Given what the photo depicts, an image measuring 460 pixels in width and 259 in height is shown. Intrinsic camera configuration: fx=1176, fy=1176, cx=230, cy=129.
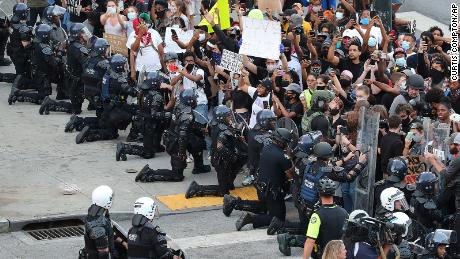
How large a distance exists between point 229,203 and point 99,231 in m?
3.97

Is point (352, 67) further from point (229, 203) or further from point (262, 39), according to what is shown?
point (229, 203)

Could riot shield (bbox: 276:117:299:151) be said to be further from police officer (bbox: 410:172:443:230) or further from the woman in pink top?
the woman in pink top

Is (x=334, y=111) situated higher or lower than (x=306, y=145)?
higher

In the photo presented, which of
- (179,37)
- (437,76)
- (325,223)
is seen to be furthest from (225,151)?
(179,37)

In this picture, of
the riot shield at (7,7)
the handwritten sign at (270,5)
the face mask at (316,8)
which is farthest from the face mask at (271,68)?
the riot shield at (7,7)

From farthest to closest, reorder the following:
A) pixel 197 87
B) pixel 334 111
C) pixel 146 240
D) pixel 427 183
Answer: pixel 197 87 < pixel 334 111 < pixel 427 183 < pixel 146 240

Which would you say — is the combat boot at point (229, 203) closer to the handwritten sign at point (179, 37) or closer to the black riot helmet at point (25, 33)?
the handwritten sign at point (179, 37)

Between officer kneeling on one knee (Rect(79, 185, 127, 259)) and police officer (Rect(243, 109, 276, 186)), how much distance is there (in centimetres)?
359

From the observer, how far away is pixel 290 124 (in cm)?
1747

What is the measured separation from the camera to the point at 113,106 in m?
20.9

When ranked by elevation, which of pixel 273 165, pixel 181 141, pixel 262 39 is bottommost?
pixel 181 141

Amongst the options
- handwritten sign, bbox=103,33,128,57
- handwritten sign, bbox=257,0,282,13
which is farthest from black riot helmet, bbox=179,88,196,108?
handwritten sign, bbox=103,33,128,57

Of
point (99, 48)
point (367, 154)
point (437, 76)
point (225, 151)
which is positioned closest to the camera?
Answer: point (367, 154)

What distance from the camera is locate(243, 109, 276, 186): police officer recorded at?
17.4m
